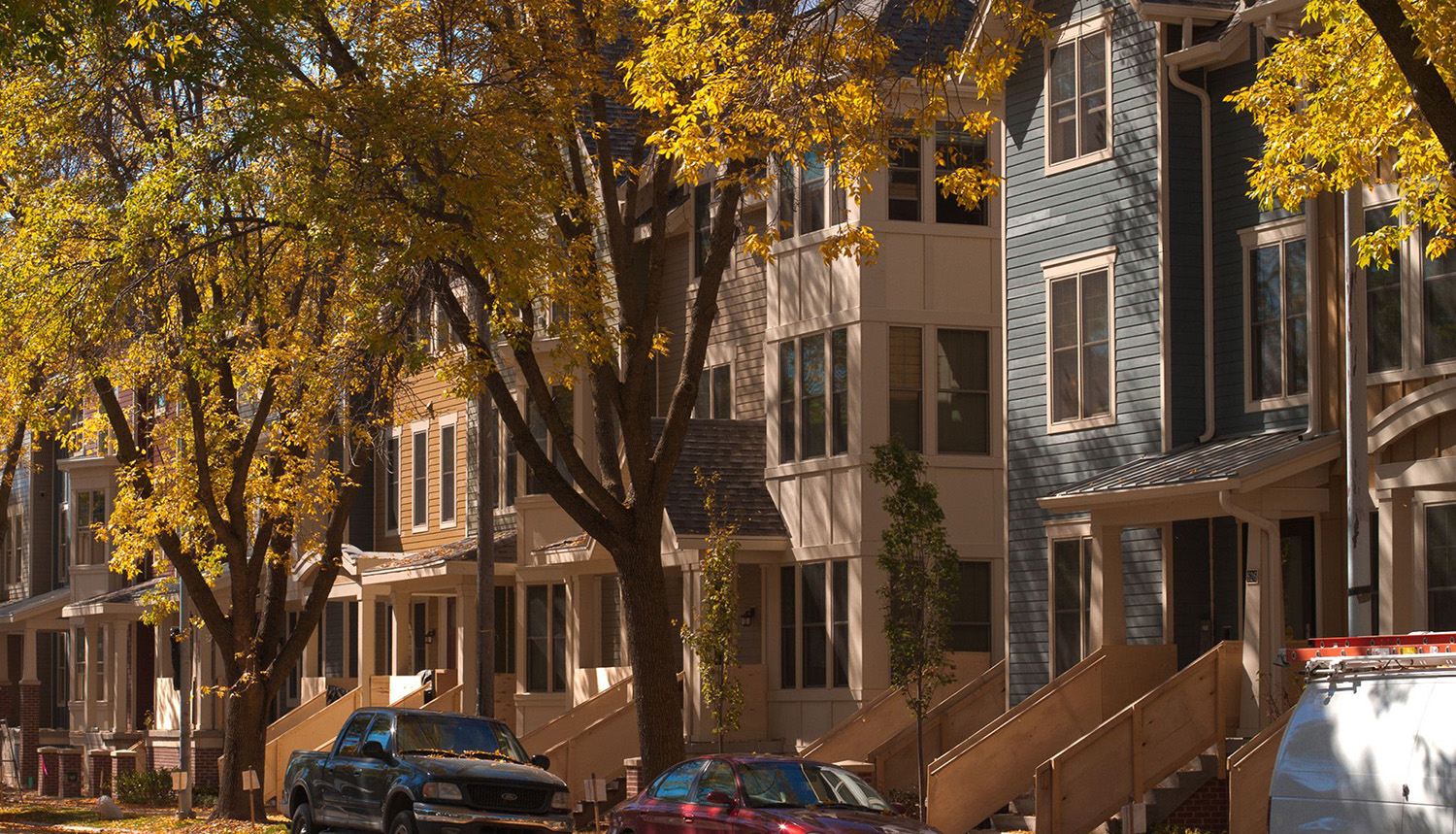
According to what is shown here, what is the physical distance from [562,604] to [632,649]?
14949mm

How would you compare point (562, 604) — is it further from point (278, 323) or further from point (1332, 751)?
point (1332, 751)

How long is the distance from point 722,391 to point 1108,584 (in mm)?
11235

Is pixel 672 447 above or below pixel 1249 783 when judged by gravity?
above

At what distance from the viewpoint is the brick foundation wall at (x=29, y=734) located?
155 ft

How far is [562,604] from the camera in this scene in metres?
34.7

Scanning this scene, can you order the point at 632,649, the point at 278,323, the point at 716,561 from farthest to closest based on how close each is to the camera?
the point at 278,323 → the point at 716,561 → the point at 632,649

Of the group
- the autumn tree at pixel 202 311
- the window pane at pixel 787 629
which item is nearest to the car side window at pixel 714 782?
the autumn tree at pixel 202 311

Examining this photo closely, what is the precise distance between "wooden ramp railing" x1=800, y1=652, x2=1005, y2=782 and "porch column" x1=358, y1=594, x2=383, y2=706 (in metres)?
13.5

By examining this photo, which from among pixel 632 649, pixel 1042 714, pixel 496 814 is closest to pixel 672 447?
pixel 632 649

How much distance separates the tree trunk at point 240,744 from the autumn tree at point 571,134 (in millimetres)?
11750

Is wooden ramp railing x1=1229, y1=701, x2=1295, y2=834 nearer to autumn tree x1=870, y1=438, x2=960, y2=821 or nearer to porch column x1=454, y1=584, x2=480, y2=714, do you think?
autumn tree x1=870, y1=438, x2=960, y2=821

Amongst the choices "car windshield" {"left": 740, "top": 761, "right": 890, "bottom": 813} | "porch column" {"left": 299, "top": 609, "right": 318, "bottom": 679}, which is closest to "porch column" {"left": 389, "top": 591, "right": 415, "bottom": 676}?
"porch column" {"left": 299, "top": 609, "right": 318, "bottom": 679}

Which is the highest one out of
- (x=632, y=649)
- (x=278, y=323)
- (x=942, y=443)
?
(x=278, y=323)

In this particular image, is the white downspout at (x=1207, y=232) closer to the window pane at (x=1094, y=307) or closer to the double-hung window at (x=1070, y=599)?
the window pane at (x=1094, y=307)
